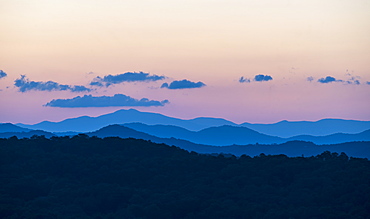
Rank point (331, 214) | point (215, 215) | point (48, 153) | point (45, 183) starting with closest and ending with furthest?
point (331, 214)
point (215, 215)
point (45, 183)
point (48, 153)

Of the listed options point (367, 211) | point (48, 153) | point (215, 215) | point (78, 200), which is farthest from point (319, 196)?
point (48, 153)

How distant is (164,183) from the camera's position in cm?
7988

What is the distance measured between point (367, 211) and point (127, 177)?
36.7 meters

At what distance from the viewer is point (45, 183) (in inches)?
3017

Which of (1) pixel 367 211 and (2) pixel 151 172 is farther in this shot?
(2) pixel 151 172

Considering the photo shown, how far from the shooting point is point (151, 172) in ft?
274

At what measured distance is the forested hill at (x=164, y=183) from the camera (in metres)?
66.1

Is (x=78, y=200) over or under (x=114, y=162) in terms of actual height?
under

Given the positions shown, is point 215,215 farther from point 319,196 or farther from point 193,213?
point 319,196

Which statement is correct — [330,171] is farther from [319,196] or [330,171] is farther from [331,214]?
[331,214]

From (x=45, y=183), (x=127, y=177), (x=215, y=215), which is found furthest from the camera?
(x=127, y=177)

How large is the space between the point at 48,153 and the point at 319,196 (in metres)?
46.5

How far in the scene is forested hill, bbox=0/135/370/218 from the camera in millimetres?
66062

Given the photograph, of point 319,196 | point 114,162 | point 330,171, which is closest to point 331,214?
point 319,196
